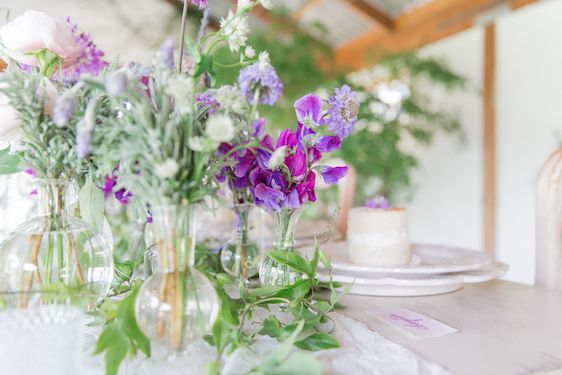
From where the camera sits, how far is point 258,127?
0.66 meters

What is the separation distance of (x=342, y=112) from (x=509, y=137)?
2.77m

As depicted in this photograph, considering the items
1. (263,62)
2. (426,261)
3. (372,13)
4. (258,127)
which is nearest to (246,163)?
(258,127)

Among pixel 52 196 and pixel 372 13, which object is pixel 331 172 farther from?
pixel 372 13

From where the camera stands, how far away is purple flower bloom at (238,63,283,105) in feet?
1.84

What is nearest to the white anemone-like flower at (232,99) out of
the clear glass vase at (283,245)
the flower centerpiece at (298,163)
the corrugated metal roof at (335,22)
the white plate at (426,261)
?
the flower centerpiece at (298,163)

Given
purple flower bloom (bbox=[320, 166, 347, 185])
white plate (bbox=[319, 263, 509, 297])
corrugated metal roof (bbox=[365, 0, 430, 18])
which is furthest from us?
corrugated metal roof (bbox=[365, 0, 430, 18])

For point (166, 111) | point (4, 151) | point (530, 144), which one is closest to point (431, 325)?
point (166, 111)

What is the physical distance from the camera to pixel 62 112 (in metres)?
0.48

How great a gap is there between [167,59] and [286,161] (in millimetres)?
223

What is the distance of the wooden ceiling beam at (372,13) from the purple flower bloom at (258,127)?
350cm

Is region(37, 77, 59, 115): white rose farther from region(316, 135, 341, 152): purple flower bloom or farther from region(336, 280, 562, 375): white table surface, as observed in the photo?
region(336, 280, 562, 375): white table surface

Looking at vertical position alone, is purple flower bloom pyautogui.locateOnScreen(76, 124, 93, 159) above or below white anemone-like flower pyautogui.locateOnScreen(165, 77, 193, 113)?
below

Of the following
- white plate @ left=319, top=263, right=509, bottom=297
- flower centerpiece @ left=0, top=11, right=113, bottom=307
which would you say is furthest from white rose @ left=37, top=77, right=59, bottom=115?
white plate @ left=319, top=263, right=509, bottom=297

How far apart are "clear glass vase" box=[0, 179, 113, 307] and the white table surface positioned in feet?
1.21
